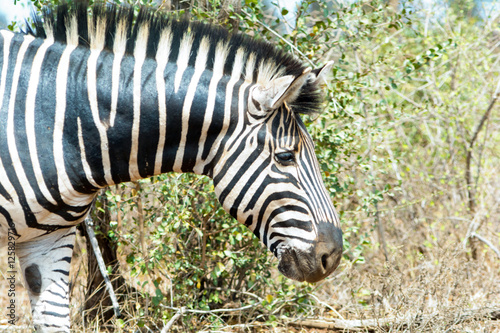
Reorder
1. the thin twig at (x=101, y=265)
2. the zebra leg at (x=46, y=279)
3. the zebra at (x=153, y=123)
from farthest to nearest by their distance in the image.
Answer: the thin twig at (x=101, y=265)
the zebra leg at (x=46, y=279)
the zebra at (x=153, y=123)

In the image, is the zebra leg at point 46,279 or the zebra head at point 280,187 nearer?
the zebra head at point 280,187

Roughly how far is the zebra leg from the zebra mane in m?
1.35

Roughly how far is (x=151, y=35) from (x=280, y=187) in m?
1.28

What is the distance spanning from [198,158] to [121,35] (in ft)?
3.02

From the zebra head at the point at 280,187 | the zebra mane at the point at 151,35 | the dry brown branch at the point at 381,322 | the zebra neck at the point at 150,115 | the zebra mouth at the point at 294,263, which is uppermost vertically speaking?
the zebra mane at the point at 151,35

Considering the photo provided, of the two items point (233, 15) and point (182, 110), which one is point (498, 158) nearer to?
point (233, 15)

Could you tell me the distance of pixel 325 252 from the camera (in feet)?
10.1

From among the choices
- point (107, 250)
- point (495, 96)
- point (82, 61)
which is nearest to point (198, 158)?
point (82, 61)

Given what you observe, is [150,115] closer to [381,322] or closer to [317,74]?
[317,74]

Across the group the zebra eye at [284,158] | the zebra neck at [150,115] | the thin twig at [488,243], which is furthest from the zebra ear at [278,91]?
the thin twig at [488,243]

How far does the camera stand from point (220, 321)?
4859mm

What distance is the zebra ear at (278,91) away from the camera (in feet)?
9.92

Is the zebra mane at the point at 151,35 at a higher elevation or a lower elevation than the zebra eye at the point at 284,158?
higher

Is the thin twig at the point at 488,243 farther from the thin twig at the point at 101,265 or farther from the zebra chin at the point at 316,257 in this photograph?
the thin twig at the point at 101,265
